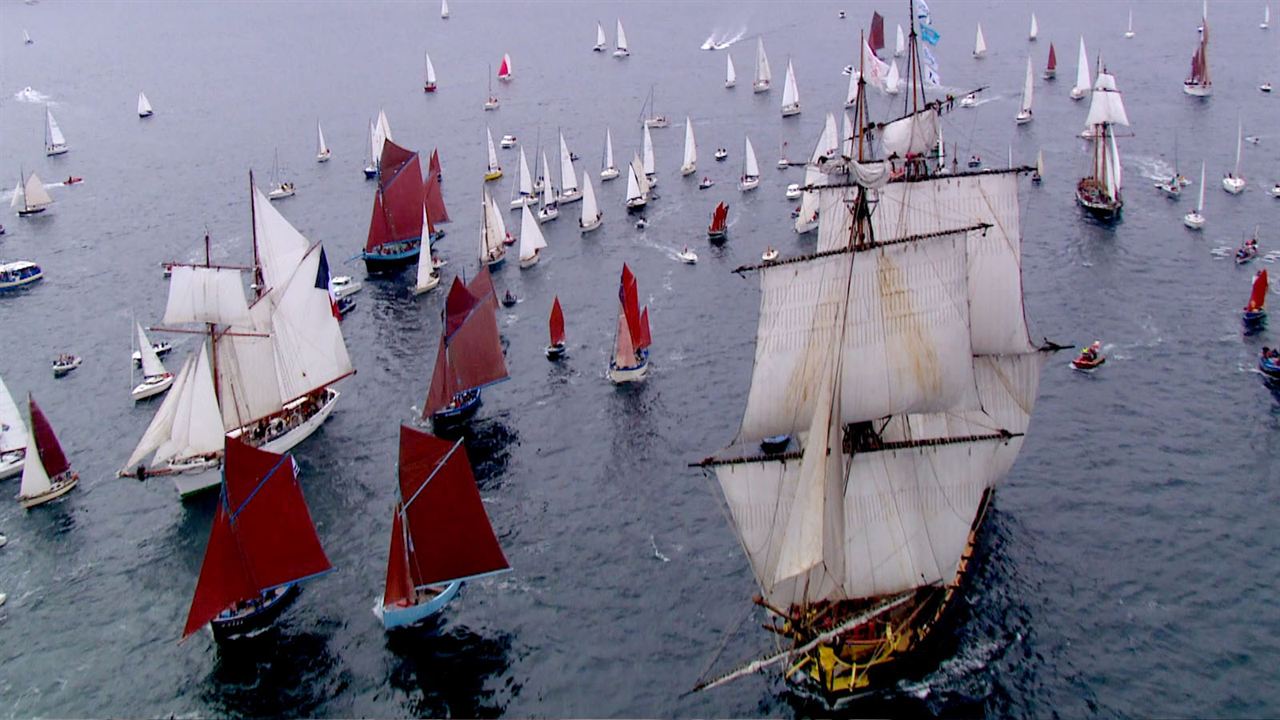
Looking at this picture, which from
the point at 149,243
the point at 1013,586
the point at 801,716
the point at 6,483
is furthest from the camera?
the point at 149,243

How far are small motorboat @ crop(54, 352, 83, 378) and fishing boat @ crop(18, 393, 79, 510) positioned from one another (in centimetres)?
2337

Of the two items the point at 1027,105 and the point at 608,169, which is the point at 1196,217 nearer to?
the point at 1027,105

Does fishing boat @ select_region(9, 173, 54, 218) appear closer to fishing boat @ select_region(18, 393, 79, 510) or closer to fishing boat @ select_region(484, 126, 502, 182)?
fishing boat @ select_region(484, 126, 502, 182)

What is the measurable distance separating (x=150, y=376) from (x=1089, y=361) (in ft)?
275

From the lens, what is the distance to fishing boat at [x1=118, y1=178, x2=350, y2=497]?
78.9 metres

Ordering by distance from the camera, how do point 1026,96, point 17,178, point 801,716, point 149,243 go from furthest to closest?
point 17,178
point 1026,96
point 149,243
point 801,716

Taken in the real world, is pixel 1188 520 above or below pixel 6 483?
below

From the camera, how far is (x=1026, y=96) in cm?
16012

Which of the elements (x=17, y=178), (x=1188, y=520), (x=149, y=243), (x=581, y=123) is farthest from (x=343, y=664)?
(x=17, y=178)

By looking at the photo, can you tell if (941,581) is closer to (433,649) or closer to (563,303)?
(433,649)

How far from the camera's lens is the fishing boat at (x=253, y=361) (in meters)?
78.9

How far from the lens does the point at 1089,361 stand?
87.9 metres

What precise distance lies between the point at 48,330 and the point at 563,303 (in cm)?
5594

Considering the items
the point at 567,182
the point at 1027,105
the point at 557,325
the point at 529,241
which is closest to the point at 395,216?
the point at 529,241
